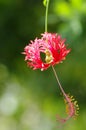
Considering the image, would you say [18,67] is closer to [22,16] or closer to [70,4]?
[22,16]

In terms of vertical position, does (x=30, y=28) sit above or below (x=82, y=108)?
above

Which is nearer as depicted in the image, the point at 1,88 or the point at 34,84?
the point at 34,84

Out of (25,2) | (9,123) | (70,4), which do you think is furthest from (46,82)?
(9,123)

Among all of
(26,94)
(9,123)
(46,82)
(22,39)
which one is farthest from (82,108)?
(9,123)

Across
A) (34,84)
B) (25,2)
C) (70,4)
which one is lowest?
(70,4)

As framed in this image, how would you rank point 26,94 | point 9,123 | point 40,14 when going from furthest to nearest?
point 9,123, point 26,94, point 40,14

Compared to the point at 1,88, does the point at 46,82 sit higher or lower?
lower

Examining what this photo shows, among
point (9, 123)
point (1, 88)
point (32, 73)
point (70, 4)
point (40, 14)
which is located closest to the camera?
point (70, 4)

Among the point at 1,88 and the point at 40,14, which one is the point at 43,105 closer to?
the point at 1,88

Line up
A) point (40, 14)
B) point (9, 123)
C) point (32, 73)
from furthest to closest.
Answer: point (9, 123) → point (32, 73) → point (40, 14)
